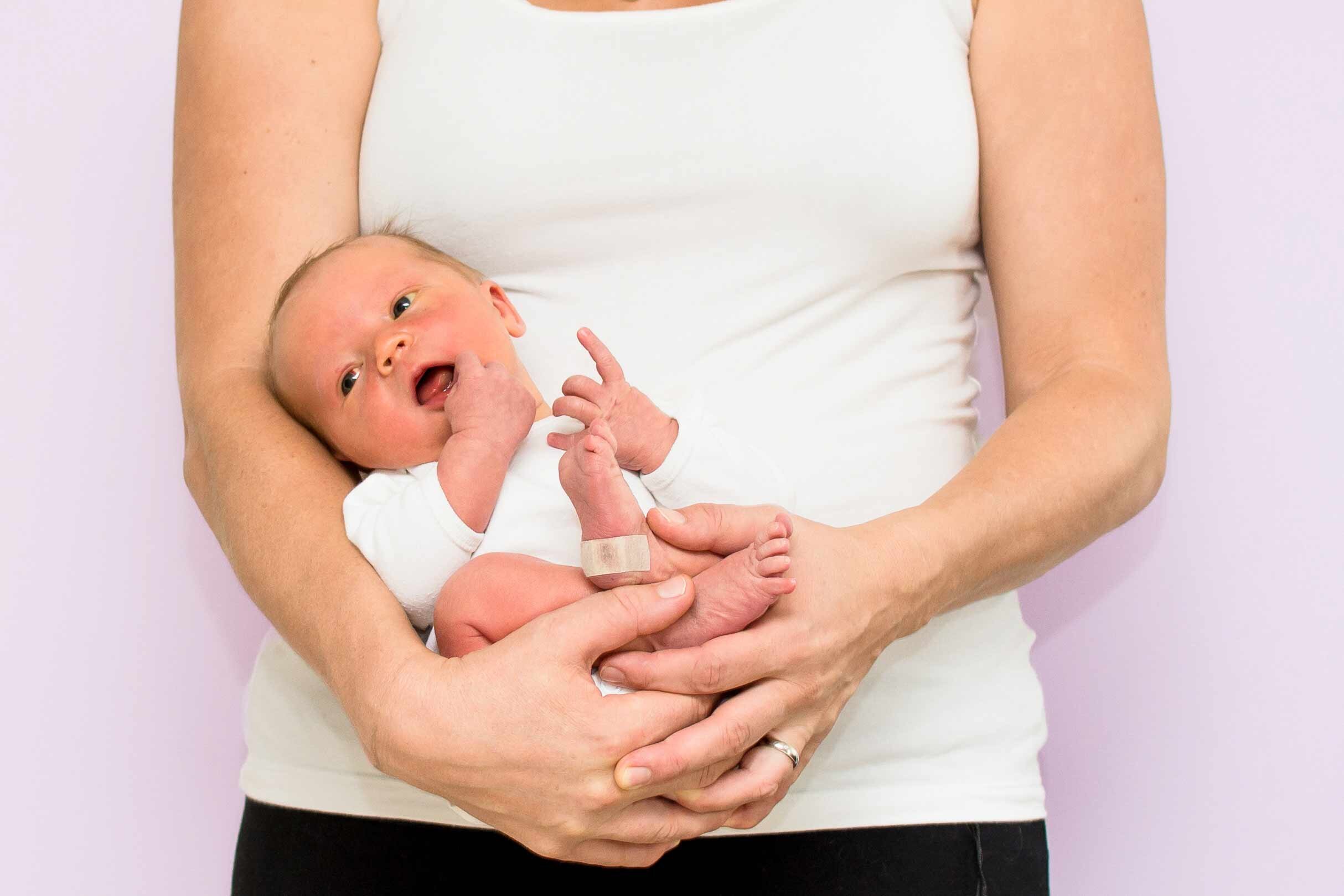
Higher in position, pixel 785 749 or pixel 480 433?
pixel 480 433

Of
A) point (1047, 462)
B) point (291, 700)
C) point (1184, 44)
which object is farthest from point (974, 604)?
point (1184, 44)

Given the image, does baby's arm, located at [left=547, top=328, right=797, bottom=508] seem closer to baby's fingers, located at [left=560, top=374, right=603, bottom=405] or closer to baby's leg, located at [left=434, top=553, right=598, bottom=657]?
baby's fingers, located at [left=560, top=374, right=603, bottom=405]

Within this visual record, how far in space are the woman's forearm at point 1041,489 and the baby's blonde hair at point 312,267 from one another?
453 mm

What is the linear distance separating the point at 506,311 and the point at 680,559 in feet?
1.09

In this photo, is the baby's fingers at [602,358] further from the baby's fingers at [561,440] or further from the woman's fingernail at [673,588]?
the woman's fingernail at [673,588]

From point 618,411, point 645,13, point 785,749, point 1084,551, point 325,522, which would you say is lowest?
point 1084,551

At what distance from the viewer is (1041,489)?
100 cm

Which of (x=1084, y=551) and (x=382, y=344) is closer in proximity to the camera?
(x=382, y=344)

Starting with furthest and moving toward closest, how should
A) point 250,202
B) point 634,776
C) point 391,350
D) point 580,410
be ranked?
1. point 250,202
2. point 391,350
3. point 580,410
4. point 634,776

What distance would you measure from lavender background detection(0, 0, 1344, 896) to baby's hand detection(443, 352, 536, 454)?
85 cm

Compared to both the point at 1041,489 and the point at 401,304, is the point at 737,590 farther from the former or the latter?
the point at 401,304

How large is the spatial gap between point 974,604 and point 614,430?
1.22 ft

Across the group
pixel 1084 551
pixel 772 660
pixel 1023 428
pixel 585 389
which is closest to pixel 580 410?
pixel 585 389

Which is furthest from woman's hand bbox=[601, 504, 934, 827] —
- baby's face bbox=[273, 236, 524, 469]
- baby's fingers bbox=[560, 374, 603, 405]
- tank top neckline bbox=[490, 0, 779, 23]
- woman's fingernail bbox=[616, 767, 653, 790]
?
tank top neckline bbox=[490, 0, 779, 23]
